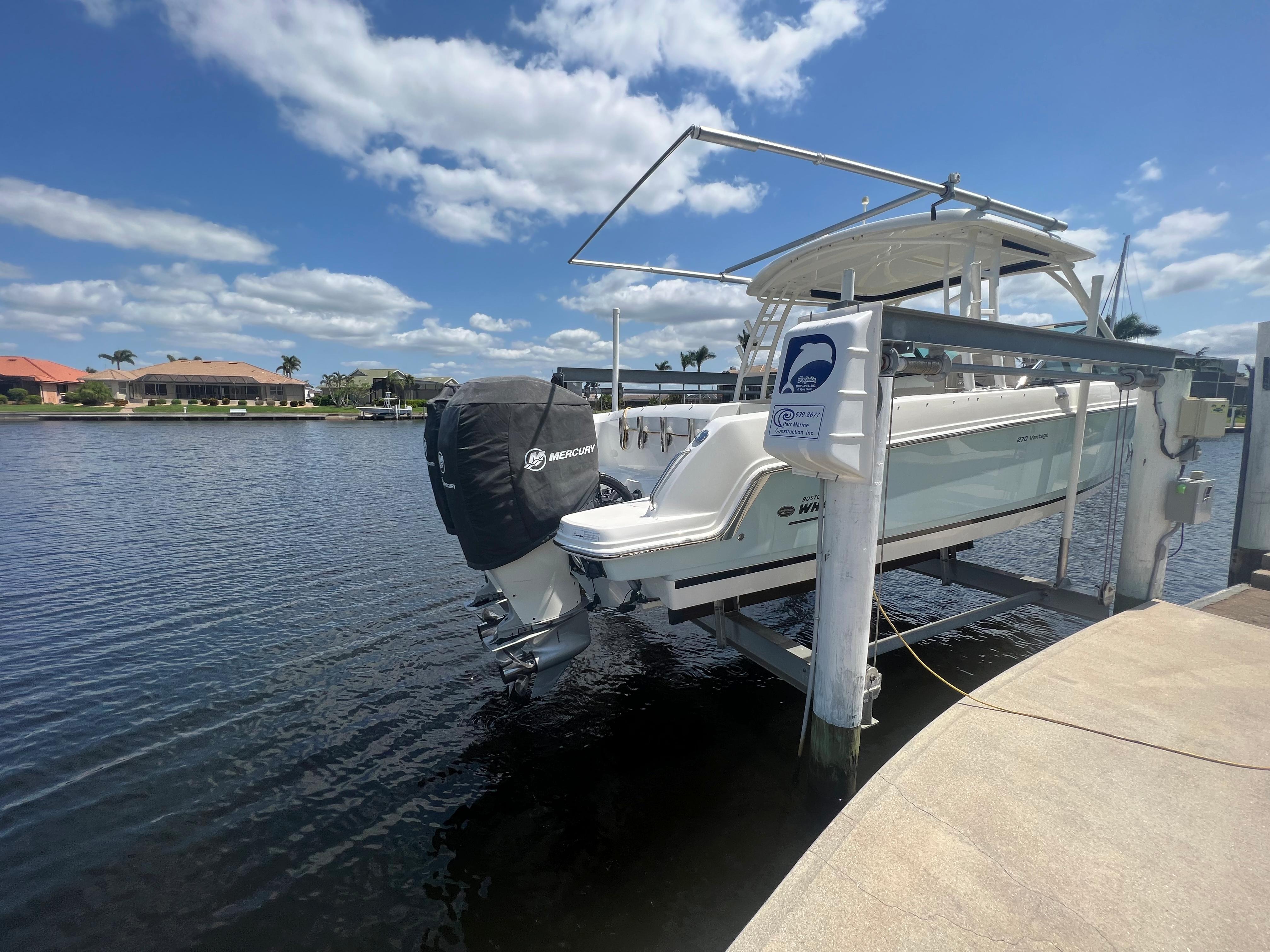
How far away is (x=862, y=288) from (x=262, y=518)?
11.6 m

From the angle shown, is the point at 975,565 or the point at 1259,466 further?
the point at 975,565

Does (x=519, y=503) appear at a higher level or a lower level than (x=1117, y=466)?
lower

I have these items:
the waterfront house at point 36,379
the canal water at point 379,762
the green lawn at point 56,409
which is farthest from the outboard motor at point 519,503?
the waterfront house at point 36,379

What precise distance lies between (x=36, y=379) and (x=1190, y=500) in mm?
106158

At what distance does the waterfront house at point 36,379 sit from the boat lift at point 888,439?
98.7 meters

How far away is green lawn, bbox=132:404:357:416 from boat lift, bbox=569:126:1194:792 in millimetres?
68333

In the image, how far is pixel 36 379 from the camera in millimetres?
73188

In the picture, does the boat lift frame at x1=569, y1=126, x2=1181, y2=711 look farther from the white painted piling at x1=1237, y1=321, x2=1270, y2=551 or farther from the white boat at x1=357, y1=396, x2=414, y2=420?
the white boat at x1=357, y1=396, x2=414, y2=420

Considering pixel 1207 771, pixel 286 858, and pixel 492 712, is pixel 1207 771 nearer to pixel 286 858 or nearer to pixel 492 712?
pixel 492 712

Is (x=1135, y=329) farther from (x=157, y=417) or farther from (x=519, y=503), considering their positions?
(x=157, y=417)

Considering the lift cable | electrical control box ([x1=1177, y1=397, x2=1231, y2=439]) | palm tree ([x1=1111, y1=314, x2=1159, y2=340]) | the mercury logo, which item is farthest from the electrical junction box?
palm tree ([x1=1111, y1=314, x2=1159, y2=340])

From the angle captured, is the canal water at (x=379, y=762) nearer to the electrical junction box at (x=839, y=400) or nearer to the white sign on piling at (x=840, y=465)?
the white sign on piling at (x=840, y=465)

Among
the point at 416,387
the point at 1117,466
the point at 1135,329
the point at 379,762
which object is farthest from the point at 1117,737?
the point at 416,387

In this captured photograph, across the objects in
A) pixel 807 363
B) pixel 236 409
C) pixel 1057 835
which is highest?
pixel 807 363
